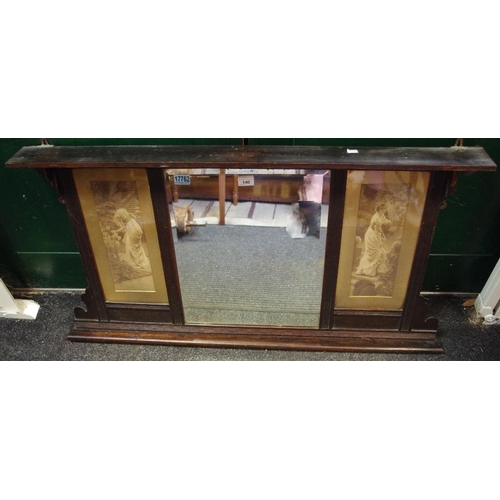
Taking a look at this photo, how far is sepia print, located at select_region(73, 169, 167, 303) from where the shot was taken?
1760mm

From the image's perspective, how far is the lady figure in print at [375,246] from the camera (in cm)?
179

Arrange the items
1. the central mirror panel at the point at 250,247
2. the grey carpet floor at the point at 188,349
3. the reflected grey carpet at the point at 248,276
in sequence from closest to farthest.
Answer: the central mirror panel at the point at 250,247 < the grey carpet floor at the point at 188,349 < the reflected grey carpet at the point at 248,276

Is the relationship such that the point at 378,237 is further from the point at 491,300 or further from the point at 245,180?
the point at 491,300

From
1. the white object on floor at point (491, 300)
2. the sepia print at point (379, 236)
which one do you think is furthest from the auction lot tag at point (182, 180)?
the white object on floor at point (491, 300)

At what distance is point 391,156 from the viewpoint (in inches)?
63.7

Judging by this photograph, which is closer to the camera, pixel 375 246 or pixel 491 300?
pixel 375 246

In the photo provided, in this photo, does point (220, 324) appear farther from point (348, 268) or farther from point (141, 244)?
point (348, 268)

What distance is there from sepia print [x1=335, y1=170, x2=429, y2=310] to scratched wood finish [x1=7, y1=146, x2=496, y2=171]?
0.30 ft

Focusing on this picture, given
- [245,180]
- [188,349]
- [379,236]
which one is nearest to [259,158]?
[245,180]

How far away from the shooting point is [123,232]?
191cm

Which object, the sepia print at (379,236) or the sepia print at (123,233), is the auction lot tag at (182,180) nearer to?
the sepia print at (123,233)

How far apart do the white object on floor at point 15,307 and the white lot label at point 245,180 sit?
4.72 feet

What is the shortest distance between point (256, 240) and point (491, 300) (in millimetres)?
1315
